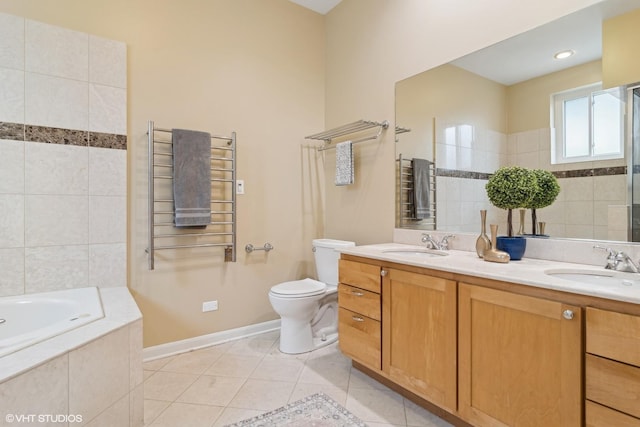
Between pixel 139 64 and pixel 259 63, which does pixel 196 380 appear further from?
pixel 259 63

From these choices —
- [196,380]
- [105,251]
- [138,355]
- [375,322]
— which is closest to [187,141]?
[105,251]

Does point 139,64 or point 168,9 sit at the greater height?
point 168,9

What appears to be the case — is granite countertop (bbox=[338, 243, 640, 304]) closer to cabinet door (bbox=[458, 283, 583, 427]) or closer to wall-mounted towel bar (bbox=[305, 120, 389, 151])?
cabinet door (bbox=[458, 283, 583, 427])

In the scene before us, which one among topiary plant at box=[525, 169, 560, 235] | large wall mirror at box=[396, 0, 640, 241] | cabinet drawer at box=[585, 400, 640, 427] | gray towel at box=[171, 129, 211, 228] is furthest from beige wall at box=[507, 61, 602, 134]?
gray towel at box=[171, 129, 211, 228]

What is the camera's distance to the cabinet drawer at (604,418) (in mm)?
965

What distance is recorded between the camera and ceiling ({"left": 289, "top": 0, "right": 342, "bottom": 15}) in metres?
2.95

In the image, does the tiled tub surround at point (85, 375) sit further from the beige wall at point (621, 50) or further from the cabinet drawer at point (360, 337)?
the beige wall at point (621, 50)

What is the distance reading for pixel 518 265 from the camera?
150cm

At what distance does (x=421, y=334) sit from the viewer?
159cm

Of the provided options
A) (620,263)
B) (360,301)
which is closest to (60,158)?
(360,301)

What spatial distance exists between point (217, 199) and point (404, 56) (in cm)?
178

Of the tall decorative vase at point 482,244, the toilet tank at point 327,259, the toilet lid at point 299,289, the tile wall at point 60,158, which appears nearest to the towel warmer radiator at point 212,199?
the tile wall at point 60,158

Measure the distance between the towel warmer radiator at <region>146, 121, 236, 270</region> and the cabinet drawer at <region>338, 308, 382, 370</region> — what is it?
3.48ft

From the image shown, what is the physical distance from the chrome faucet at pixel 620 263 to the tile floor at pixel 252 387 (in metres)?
1.05
